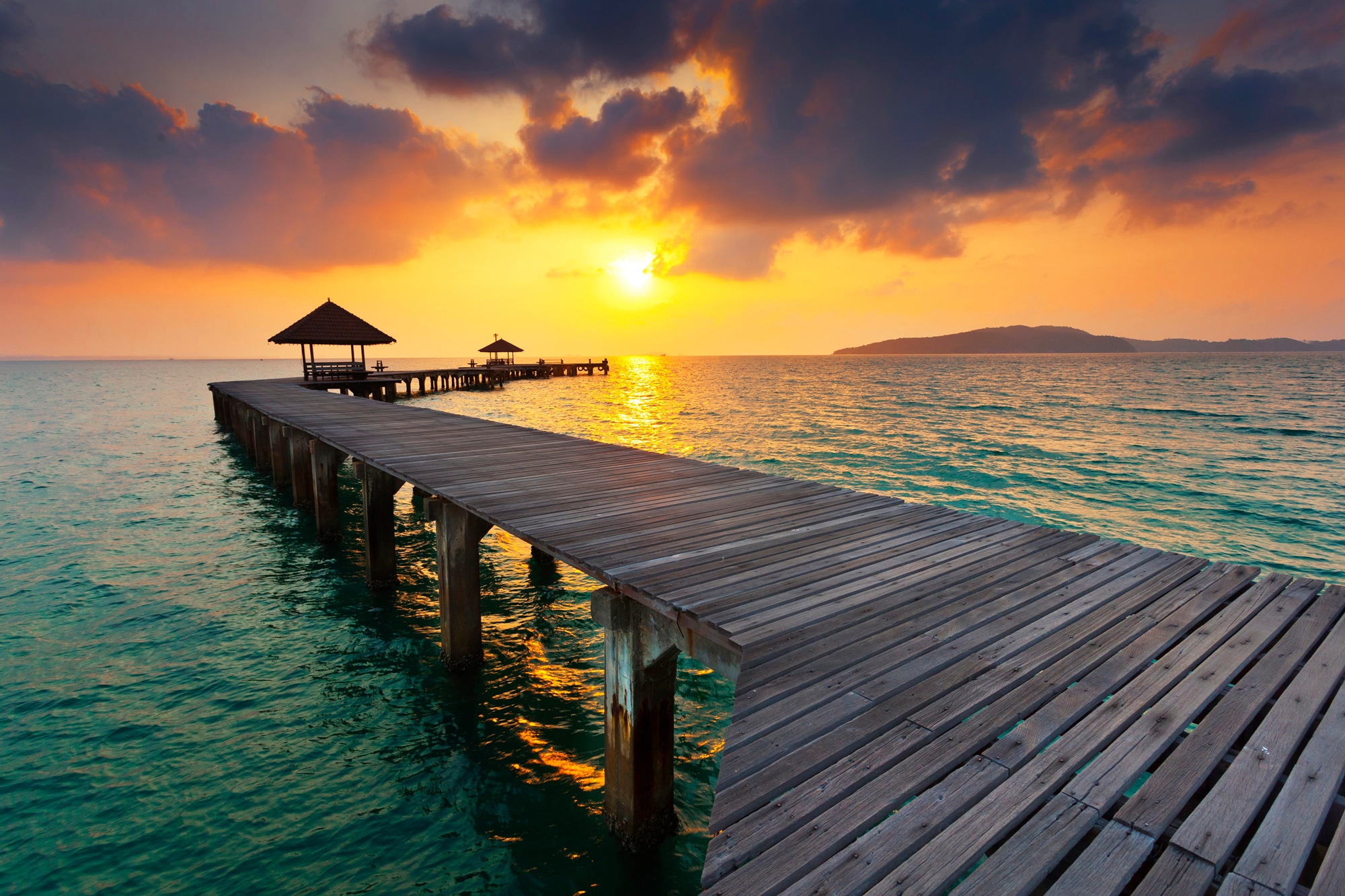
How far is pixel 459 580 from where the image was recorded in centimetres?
647

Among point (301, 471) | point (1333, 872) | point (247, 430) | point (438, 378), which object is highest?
point (438, 378)

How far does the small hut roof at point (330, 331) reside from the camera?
27.9 m

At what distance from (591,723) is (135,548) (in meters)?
10.8

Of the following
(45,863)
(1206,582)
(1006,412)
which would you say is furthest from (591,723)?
(1006,412)

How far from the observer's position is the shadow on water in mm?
4281

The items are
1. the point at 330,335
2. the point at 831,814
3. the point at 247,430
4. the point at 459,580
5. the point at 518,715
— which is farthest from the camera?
the point at 330,335

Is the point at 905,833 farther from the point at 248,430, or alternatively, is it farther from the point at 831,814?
the point at 248,430

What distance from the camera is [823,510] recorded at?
5.79 meters

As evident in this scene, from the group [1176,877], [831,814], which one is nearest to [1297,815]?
[1176,877]

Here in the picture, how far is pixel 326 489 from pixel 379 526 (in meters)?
2.97

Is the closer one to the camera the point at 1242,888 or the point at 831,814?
the point at 1242,888

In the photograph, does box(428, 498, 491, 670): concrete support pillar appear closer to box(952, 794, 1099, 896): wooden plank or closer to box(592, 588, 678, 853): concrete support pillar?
box(592, 588, 678, 853): concrete support pillar

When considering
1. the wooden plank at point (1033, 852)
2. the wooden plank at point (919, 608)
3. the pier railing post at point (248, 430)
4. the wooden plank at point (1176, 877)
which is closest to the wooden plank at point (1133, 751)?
the wooden plank at point (1033, 852)

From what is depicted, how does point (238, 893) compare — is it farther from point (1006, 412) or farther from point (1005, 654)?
point (1006, 412)
